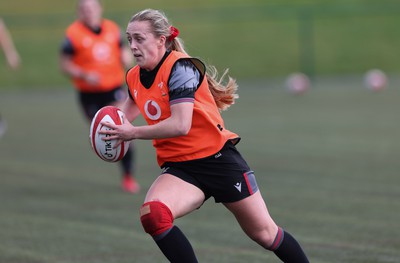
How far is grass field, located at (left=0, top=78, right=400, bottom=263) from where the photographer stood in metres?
6.99

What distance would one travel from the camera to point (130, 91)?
18.0 ft

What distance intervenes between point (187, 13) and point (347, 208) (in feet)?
74.3

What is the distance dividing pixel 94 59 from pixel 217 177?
6034mm

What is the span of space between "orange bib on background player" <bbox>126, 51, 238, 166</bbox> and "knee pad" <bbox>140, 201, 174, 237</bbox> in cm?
39

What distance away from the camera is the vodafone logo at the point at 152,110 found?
17.2 ft

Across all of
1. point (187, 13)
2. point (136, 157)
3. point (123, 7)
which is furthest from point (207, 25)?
point (136, 157)

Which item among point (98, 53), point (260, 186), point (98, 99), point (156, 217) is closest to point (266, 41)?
point (98, 53)

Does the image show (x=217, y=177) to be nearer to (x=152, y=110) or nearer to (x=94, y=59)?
(x=152, y=110)

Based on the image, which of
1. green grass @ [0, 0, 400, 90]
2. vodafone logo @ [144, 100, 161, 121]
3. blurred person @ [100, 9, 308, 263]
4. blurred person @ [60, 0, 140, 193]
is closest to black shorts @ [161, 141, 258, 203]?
blurred person @ [100, 9, 308, 263]

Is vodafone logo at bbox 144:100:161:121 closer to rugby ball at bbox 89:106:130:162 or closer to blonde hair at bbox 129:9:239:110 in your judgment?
rugby ball at bbox 89:106:130:162

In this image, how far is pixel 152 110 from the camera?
208 inches

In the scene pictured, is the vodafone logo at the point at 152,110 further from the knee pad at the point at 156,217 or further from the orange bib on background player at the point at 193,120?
the knee pad at the point at 156,217

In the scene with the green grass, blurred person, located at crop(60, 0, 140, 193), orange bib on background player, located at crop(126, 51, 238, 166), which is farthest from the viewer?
the green grass

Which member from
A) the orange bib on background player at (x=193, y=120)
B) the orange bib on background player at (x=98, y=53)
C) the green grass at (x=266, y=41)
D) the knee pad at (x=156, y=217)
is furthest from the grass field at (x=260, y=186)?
the green grass at (x=266, y=41)
